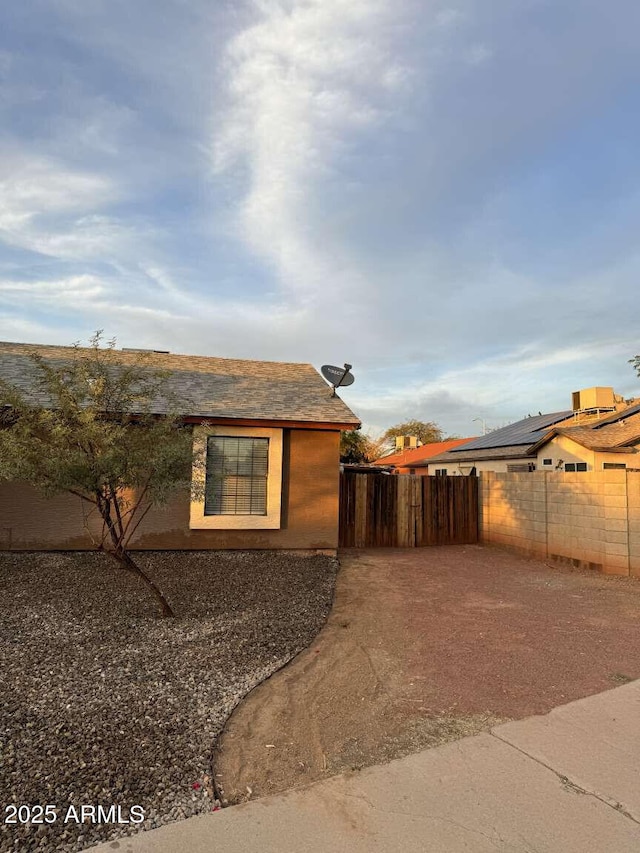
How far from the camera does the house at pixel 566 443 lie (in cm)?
1384

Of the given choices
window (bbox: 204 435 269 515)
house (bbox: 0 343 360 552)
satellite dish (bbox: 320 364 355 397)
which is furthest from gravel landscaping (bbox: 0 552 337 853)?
satellite dish (bbox: 320 364 355 397)

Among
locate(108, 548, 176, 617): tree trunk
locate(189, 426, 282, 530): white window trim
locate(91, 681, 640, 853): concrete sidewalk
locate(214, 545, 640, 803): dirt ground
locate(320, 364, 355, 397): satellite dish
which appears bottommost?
locate(214, 545, 640, 803): dirt ground

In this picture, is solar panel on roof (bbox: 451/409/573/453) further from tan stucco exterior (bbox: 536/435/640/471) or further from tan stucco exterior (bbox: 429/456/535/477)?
tan stucco exterior (bbox: 536/435/640/471)

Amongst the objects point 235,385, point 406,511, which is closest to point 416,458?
point 406,511

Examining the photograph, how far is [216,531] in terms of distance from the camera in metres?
9.41

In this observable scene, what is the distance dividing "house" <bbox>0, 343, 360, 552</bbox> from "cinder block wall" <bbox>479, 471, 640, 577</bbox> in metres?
4.32

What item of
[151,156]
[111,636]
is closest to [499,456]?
[151,156]

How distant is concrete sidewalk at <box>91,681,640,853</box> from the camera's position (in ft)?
7.16

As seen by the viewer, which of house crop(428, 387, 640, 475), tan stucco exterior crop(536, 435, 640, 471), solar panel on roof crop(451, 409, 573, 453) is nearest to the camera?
tan stucco exterior crop(536, 435, 640, 471)

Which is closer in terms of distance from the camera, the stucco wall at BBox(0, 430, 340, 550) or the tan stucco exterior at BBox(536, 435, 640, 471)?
the stucco wall at BBox(0, 430, 340, 550)

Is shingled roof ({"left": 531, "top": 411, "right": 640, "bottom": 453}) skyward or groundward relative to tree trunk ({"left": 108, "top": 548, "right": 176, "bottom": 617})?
skyward

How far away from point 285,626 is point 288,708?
1864 mm

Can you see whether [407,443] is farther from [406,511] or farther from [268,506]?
[268,506]

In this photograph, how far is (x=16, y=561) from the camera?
26.9 ft
